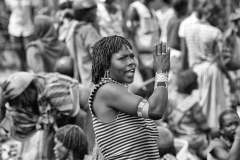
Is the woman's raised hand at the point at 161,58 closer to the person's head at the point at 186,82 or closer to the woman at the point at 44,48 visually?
the person's head at the point at 186,82

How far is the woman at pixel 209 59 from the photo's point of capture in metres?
9.30

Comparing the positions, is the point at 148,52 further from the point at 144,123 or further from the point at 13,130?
the point at 144,123

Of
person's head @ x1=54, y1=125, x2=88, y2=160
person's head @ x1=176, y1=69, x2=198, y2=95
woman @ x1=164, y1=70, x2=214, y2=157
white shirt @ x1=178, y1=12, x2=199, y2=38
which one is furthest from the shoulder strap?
person's head @ x1=54, y1=125, x2=88, y2=160

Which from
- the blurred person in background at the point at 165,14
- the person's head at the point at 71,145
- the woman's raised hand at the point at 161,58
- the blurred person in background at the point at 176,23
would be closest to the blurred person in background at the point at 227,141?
the person's head at the point at 71,145

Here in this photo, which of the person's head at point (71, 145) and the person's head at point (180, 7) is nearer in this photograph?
the person's head at point (71, 145)

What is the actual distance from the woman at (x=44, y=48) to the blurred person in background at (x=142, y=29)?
1792 mm

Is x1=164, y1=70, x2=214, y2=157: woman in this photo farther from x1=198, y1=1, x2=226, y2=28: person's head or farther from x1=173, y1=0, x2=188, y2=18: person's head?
x1=173, y1=0, x2=188, y2=18: person's head

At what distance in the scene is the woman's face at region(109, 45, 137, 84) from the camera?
4.03 m

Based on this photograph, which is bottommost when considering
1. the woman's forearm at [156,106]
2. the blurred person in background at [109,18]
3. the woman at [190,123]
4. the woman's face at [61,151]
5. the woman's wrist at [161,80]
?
the woman at [190,123]

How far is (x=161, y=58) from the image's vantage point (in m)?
3.89

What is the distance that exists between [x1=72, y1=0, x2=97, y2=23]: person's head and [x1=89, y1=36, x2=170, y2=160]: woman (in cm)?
385

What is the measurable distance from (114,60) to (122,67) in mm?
75

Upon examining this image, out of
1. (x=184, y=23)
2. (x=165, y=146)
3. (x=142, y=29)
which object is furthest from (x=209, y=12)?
(x=165, y=146)

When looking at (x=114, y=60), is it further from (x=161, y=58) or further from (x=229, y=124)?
(x=229, y=124)
